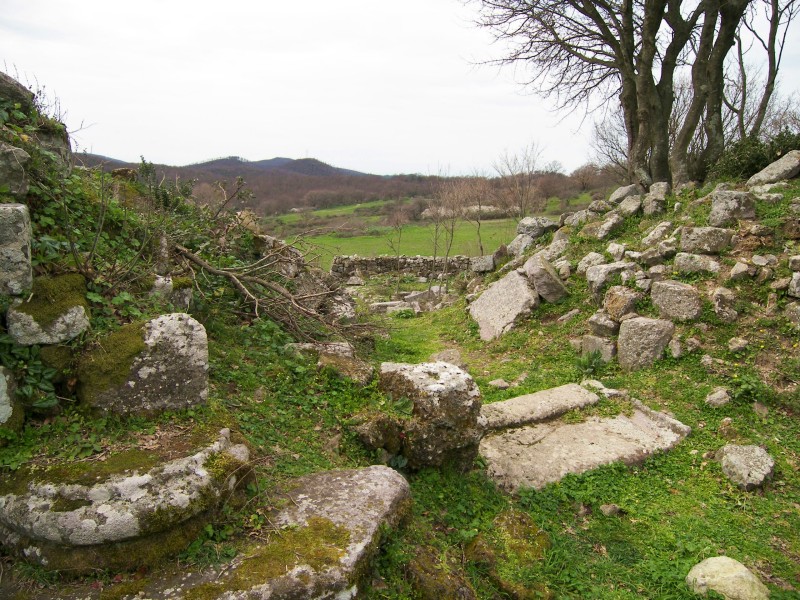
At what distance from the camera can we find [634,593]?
12.2ft

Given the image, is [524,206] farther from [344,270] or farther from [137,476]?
[137,476]

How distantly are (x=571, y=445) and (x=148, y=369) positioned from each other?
4147 mm

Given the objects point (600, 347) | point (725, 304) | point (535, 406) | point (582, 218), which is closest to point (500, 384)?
point (535, 406)

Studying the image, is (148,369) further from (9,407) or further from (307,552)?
(307,552)

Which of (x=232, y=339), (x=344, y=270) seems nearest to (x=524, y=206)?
(x=344, y=270)

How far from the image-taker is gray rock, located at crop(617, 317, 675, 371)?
7117 millimetres

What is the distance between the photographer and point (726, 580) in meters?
3.60

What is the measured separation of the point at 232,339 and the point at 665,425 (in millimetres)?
4872

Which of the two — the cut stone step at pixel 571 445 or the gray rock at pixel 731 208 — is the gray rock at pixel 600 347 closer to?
the cut stone step at pixel 571 445

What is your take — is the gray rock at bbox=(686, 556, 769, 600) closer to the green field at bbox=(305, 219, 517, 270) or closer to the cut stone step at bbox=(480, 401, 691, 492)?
the cut stone step at bbox=(480, 401, 691, 492)

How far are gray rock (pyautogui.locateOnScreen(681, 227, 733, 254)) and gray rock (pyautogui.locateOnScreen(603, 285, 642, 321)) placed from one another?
3.95 ft

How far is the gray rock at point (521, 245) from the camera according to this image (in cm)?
1259

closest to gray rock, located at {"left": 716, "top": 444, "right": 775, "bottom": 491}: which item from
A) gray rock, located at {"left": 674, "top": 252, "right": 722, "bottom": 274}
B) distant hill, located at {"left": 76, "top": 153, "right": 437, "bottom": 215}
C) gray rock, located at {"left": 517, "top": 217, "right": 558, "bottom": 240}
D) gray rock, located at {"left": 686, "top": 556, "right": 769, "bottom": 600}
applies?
gray rock, located at {"left": 686, "top": 556, "right": 769, "bottom": 600}

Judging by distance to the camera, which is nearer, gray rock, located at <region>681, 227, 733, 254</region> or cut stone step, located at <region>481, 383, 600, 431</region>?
cut stone step, located at <region>481, 383, 600, 431</region>
